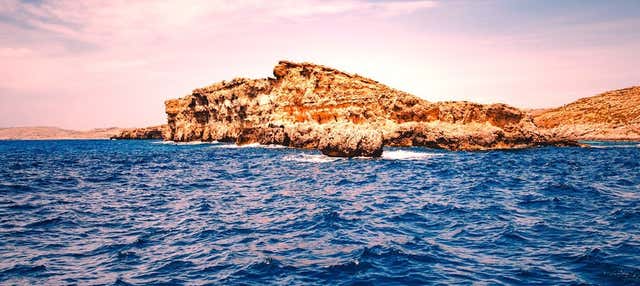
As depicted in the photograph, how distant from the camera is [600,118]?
98250 millimetres

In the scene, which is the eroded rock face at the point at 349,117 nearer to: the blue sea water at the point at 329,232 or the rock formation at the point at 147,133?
the blue sea water at the point at 329,232

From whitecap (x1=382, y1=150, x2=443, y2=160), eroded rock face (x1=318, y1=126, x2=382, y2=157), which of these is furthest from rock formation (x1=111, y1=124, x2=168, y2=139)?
whitecap (x1=382, y1=150, x2=443, y2=160)

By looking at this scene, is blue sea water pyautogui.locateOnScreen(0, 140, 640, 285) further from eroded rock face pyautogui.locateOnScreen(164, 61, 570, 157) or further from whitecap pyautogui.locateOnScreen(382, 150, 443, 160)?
eroded rock face pyautogui.locateOnScreen(164, 61, 570, 157)

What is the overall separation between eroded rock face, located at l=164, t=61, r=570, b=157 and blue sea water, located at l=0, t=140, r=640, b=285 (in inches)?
871

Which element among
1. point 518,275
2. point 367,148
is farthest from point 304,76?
point 518,275

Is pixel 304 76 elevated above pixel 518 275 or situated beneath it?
elevated above

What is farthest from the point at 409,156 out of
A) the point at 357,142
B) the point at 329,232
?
the point at 329,232

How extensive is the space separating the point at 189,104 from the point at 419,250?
4359 inches

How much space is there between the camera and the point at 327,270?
9578mm

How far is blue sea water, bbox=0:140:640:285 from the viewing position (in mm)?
9367

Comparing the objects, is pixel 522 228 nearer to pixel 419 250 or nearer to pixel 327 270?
pixel 419 250

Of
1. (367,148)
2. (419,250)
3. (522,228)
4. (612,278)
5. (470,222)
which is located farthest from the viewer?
(367,148)

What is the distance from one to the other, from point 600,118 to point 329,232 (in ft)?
362

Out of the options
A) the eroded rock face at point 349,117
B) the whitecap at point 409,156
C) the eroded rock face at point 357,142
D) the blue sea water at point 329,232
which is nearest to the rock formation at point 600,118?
the eroded rock face at point 349,117
